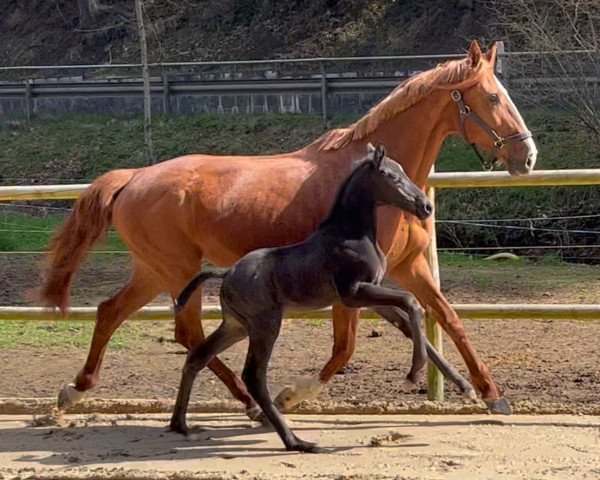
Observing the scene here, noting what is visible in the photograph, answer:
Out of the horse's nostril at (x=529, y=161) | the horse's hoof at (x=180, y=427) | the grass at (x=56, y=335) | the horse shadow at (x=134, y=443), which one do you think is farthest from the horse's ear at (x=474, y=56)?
the grass at (x=56, y=335)

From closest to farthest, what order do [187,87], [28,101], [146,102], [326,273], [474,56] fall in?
1. [326,273]
2. [474,56]
3. [146,102]
4. [187,87]
5. [28,101]

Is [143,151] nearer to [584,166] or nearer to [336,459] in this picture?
[584,166]

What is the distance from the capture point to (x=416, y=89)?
6102mm

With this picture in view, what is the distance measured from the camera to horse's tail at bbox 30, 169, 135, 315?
6543 mm

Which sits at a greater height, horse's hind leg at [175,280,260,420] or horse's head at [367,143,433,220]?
horse's head at [367,143,433,220]

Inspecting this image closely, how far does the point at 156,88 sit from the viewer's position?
77.4 feet

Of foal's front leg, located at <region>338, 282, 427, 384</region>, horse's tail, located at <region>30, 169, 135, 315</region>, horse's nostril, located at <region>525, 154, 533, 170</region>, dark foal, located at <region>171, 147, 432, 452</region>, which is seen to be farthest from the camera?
horse's tail, located at <region>30, 169, 135, 315</region>

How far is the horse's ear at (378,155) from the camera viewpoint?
5582 millimetres

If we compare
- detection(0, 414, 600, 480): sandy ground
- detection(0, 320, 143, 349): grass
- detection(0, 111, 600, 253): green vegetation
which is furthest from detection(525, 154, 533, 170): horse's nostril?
detection(0, 111, 600, 253): green vegetation

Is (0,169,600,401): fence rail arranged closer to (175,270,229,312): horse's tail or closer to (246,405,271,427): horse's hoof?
(246,405,271,427): horse's hoof

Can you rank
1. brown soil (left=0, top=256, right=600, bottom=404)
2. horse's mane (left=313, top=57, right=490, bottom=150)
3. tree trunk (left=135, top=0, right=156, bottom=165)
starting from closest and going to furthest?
horse's mane (left=313, top=57, right=490, bottom=150) → brown soil (left=0, top=256, right=600, bottom=404) → tree trunk (left=135, top=0, right=156, bottom=165)

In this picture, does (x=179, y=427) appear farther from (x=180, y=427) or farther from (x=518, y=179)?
(x=518, y=179)

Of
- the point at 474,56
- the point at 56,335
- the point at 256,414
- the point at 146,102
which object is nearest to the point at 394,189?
the point at 474,56

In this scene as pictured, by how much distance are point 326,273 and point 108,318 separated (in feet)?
5.73
